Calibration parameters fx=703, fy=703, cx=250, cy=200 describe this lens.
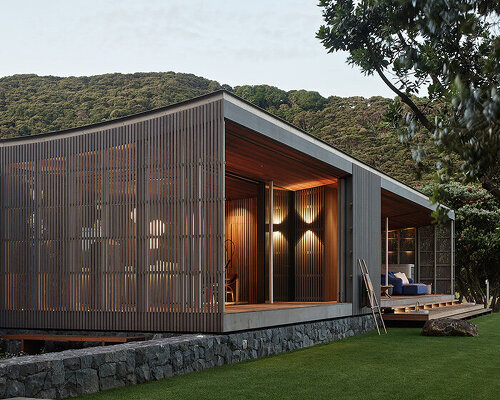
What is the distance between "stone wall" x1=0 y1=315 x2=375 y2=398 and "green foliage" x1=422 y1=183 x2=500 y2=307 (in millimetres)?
14173

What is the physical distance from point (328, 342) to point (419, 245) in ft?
39.5

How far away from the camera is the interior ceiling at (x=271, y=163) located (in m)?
10.4

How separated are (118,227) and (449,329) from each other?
6832 mm

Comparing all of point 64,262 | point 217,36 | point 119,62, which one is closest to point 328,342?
point 64,262

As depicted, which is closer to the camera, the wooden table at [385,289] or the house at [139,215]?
the house at [139,215]

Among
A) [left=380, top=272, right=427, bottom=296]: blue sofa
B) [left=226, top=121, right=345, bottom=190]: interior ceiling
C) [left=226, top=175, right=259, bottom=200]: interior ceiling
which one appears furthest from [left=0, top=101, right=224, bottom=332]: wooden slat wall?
[left=380, top=272, right=427, bottom=296]: blue sofa

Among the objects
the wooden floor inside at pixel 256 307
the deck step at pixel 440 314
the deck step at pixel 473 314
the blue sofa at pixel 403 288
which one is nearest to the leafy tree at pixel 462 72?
the wooden floor inside at pixel 256 307

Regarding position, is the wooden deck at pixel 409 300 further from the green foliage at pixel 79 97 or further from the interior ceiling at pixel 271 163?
the green foliage at pixel 79 97

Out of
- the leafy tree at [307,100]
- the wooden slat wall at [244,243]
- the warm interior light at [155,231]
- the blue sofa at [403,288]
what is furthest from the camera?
the leafy tree at [307,100]

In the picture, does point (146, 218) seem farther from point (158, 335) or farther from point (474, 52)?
point (474, 52)

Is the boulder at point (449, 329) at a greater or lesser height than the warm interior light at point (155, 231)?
lesser

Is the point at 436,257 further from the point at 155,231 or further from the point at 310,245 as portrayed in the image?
the point at 155,231

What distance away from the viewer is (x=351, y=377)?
26.8ft

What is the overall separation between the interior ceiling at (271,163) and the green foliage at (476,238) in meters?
9.92
